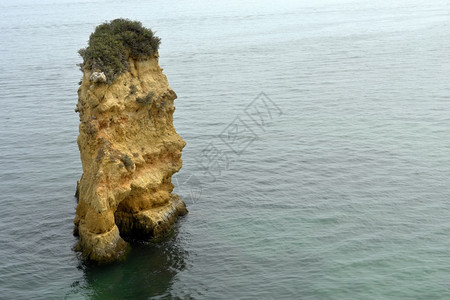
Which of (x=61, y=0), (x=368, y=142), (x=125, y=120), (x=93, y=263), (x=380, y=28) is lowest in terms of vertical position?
(x=93, y=263)

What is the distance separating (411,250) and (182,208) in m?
12.6

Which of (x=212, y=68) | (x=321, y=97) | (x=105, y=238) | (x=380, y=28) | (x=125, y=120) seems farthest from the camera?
(x=380, y=28)

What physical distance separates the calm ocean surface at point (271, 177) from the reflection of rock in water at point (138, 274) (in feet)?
0.27

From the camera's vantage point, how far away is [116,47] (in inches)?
1097

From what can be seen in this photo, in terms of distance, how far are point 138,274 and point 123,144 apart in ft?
22.1

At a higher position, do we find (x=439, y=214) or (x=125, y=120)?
(x=125, y=120)

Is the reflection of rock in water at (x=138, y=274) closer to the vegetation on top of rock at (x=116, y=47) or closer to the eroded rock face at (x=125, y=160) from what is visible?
the eroded rock face at (x=125, y=160)

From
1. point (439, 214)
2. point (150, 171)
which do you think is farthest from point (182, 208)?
point (439, 214)

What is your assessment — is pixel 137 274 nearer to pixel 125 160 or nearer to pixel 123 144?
pixel 125 160

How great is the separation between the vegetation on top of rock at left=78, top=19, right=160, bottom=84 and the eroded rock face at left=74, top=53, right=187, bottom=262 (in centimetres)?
55

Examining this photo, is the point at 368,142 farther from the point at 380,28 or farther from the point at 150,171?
the point at 380,28

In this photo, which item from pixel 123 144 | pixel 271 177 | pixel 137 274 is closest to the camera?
pixel 137 274

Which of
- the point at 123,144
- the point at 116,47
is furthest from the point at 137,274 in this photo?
the point at 116,47

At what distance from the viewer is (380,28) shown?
3659 inches
